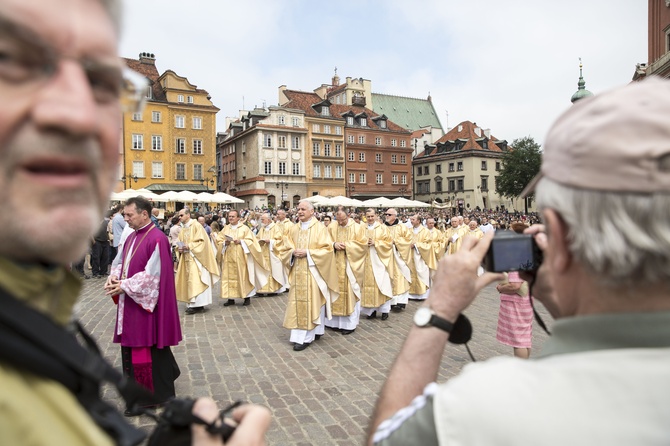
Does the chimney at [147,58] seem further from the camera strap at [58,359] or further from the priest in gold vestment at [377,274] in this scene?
the camera strap at [58,359]

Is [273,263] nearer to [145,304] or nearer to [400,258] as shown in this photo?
[400,258]

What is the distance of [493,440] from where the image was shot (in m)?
0.89

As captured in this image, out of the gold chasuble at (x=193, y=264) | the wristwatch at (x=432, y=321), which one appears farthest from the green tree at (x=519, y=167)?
the wristwatch at (x=432, y=321)

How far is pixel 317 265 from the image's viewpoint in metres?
7.43

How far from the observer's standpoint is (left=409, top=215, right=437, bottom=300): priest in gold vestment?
11570mm

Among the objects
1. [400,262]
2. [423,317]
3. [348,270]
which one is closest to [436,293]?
[423,317]

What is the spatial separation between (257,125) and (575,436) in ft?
158

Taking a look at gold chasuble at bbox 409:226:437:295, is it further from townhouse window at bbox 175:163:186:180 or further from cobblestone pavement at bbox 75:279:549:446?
townhouse window at bbox 175:163:186:180

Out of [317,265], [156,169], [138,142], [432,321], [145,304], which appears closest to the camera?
[432,321]

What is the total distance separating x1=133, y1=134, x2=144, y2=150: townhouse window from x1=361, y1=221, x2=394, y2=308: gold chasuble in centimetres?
3659

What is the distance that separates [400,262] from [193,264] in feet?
15.8

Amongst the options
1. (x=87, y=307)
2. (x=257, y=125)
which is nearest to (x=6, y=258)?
(x=87, y=307)

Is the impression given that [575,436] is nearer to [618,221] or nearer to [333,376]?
[618,221]

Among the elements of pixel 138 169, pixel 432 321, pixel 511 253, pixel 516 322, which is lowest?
pixel 516 322
